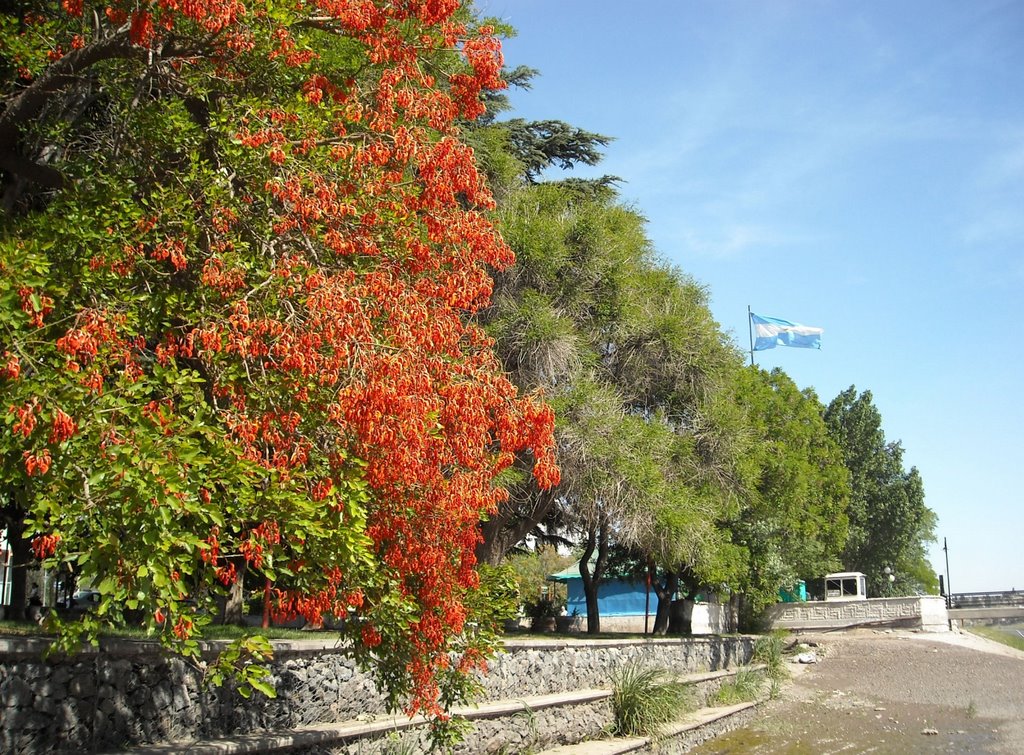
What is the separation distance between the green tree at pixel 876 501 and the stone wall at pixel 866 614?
48.6 ft

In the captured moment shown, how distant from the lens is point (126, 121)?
377 inches

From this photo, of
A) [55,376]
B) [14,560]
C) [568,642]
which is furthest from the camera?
[568,642]

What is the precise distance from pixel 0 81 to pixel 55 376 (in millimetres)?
6037

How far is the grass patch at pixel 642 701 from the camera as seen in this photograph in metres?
17.6

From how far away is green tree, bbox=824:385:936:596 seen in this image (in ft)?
196

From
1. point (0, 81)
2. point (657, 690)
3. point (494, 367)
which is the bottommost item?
point (657, 690)

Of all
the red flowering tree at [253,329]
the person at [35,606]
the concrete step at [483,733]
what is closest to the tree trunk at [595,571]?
the concrete step at [483,733]

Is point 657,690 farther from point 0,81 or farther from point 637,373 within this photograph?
point 0,81

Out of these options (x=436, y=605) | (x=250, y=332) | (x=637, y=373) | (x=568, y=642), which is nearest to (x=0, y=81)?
(x=250, y=332)

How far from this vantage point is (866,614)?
43688mm

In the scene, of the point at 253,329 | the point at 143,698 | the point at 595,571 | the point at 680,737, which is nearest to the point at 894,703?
the point at 595,571

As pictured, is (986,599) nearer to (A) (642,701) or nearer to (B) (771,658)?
(B) (771,658)

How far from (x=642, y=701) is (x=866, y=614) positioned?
29.7 metres

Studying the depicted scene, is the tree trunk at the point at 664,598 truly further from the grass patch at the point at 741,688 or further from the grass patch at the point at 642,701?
the grass patch at the point at 642,701
